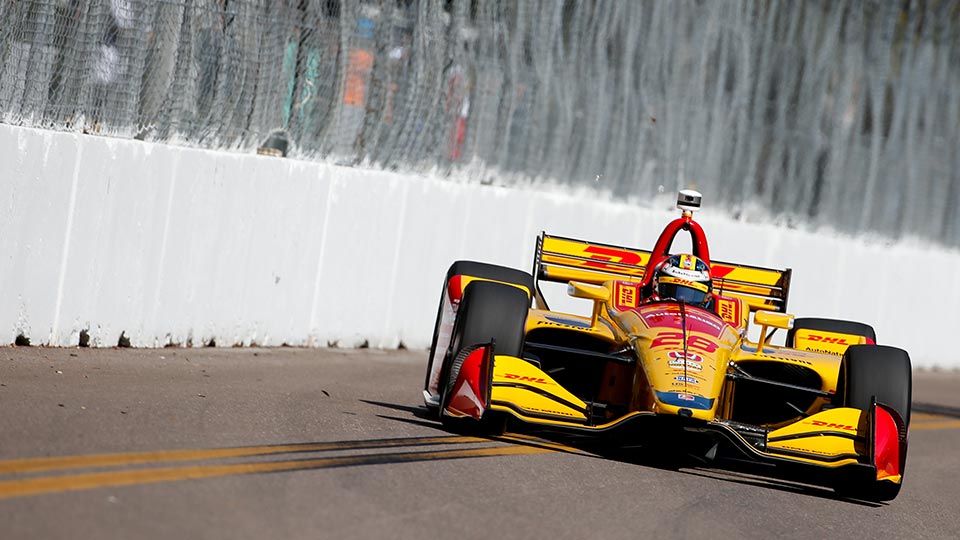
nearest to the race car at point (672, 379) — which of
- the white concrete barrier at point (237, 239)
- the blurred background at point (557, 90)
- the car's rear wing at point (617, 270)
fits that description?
the car's rear wing at point (617, 270)

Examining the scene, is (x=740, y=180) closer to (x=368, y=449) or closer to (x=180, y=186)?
(x=180, y=186)

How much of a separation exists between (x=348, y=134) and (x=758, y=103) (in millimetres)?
6742

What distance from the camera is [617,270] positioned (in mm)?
10492

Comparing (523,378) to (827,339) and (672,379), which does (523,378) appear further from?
(827,339)

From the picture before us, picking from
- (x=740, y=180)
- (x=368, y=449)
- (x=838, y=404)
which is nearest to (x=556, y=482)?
(x=368, y=449)

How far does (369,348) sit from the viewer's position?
41.8 feet

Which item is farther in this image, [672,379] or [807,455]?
[672,379]

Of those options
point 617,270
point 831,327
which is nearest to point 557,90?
point 617,270

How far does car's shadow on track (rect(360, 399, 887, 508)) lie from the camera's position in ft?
25.8

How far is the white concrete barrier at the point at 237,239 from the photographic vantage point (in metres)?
9.45

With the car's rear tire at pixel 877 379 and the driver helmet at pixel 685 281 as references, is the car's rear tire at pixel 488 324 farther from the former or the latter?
the car's rear tire at pixel 877 379

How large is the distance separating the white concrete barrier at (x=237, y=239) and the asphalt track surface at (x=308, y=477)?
471 mm

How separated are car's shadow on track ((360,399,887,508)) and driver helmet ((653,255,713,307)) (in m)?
1.15

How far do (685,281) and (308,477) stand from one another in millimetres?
4007
